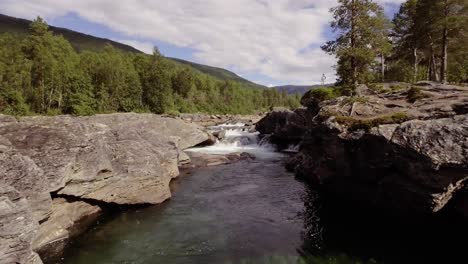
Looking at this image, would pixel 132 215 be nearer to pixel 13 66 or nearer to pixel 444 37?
pixel 444 37

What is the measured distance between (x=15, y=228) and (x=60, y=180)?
5.68 m

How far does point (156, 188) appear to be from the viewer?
2467 centimetres

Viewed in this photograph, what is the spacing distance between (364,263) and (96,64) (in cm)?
10186

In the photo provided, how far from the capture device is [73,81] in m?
83.2

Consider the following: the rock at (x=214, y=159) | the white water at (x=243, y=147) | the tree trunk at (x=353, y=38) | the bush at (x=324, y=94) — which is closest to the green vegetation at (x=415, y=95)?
the bush at (x=324, y=94)

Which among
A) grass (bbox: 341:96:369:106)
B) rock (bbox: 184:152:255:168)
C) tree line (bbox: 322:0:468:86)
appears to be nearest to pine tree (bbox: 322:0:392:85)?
tree line (bbox: 322:0:468:86)

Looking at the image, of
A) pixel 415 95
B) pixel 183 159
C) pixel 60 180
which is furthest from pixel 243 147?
pixel 60 180

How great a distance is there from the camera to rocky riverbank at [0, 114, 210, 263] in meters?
12.5

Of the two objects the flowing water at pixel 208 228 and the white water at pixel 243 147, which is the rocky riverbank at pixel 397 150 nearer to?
the flowing water at pixel 208 228

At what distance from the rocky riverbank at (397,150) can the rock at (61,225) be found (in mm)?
18169

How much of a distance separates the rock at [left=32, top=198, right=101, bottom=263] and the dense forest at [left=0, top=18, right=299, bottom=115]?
55.5 m

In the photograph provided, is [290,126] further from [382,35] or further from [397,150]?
[397,150]

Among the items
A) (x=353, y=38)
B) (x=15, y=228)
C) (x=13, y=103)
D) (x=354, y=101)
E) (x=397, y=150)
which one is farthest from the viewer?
(x=13, y=103)

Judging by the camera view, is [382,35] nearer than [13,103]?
Yes
